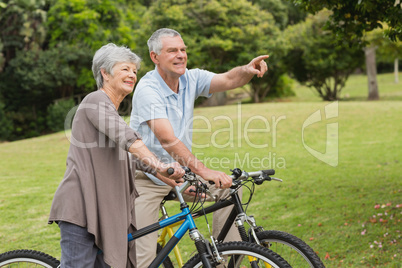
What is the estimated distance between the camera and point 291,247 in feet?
9.69

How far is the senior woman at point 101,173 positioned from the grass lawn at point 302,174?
124 inches

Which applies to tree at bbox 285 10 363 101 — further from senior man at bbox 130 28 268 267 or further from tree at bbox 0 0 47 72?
senior man at bbox 130 28 268 267

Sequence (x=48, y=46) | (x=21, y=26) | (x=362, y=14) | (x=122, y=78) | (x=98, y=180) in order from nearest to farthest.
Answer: (x=98, y=180)
(x=122, y=78)
(x=362, y=14)
(x=21, y=26)
(x=48, y=46)

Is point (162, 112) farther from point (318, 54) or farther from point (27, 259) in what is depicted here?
point (318, 54)

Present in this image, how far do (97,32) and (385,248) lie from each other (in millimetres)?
24783

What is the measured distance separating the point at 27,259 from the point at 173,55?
67.8 inches

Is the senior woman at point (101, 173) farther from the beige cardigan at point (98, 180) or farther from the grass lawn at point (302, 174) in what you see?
the grass lawn at point (302, 174)

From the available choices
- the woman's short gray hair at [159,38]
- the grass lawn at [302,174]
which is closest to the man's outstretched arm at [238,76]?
the woman's short gray hair at [159,38]

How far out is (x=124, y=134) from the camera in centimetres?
266

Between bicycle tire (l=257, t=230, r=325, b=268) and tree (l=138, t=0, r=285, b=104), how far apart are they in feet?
66.6

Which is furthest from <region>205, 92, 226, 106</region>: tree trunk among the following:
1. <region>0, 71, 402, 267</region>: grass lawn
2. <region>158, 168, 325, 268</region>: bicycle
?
<region>158, 168, 325, 268</region>: bicycle

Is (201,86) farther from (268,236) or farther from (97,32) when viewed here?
(97,32)

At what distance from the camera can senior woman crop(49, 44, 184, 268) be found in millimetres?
2695

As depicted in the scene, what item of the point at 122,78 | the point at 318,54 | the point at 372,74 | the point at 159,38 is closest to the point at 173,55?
the point at 159,38
